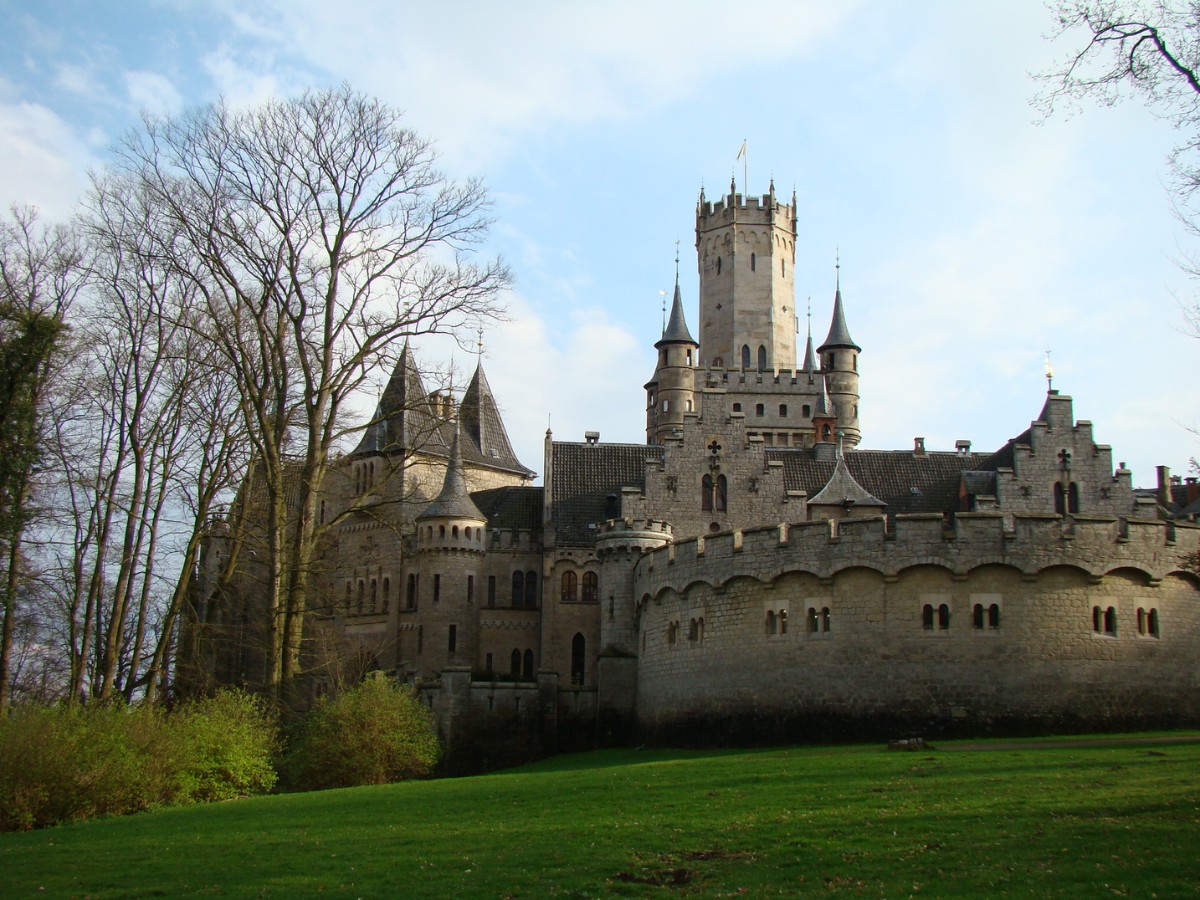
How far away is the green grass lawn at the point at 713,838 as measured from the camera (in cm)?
1684

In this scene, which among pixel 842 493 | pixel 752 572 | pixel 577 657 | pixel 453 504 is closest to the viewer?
pixel 752 572

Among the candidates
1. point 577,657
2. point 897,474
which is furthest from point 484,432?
point 897,474

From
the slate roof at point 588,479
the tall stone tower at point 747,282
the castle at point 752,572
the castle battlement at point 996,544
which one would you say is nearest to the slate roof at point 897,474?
the castle at point 752,572

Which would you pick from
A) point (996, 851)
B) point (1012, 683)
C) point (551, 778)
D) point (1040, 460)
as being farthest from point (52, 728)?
point (1040, 460)

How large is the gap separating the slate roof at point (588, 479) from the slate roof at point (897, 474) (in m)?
5.74

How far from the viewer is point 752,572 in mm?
38031

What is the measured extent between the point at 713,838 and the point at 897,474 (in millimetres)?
38089

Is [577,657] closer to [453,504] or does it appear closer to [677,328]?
[453,504]

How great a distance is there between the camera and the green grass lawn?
55.3 ft

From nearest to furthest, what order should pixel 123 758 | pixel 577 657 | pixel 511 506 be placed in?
pixel 123 758 → pixel 577 657 → pixel 511 506

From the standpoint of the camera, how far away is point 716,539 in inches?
1567

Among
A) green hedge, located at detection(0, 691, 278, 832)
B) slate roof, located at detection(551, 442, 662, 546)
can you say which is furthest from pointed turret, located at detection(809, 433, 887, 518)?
green hedge, located at detection(0, 691, 278, 832)

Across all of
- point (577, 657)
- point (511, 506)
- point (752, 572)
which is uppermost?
point (511, 506)

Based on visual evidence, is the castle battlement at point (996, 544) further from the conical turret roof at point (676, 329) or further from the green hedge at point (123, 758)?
→ the conical turret roof at point (676, 329)
